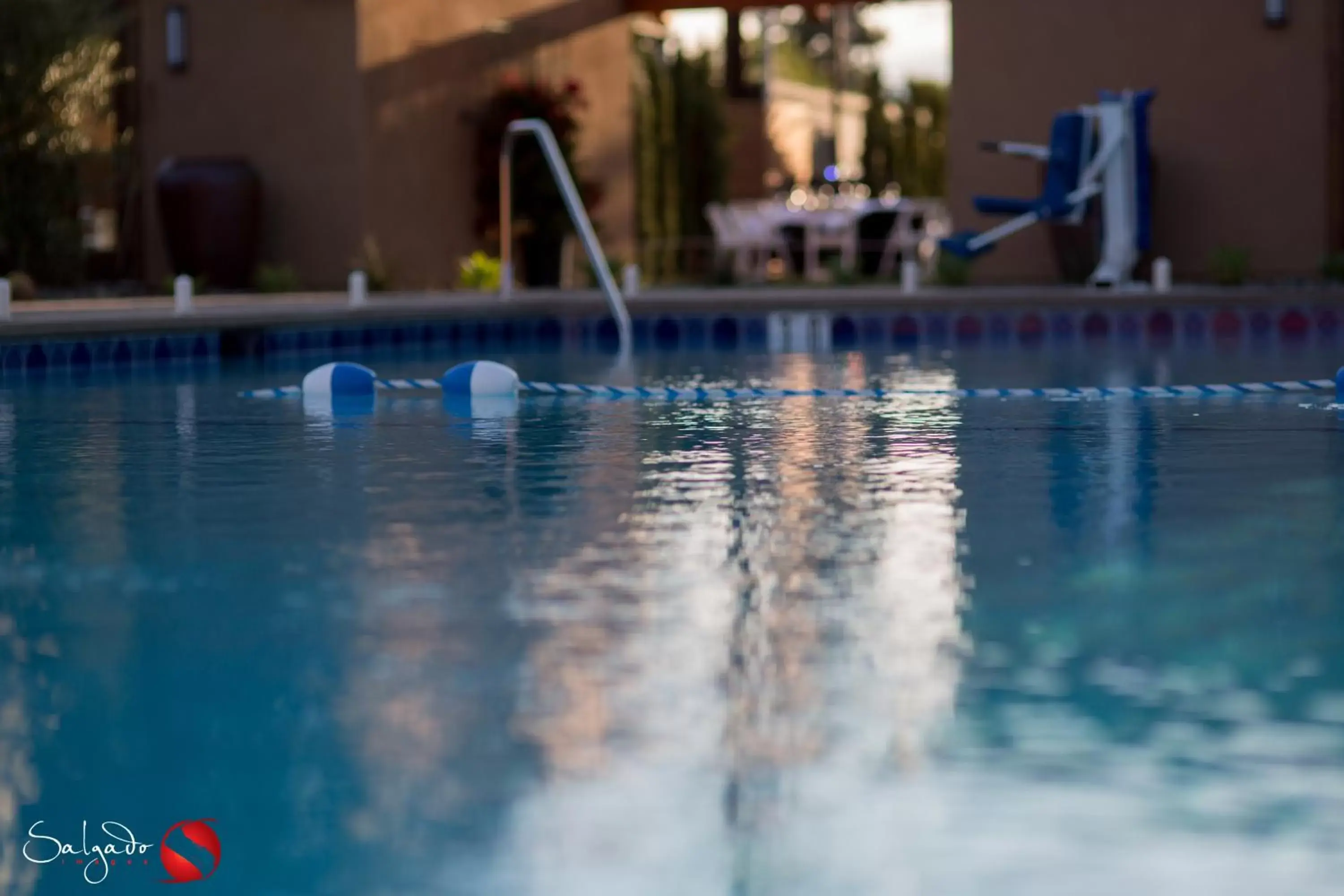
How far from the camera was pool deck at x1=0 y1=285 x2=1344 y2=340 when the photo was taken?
9.95m

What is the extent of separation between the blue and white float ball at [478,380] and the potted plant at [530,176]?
275 inches

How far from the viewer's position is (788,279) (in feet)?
48.3

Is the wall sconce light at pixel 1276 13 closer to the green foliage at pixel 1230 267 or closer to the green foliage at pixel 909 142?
the green foliage at pixel 1230 267

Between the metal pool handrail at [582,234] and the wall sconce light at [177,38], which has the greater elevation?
the wall sconce light at [177,38]

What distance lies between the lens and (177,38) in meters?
14.3

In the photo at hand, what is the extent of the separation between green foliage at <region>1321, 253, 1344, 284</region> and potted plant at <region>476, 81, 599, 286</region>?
518cm

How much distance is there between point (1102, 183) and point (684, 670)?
9.84 metres

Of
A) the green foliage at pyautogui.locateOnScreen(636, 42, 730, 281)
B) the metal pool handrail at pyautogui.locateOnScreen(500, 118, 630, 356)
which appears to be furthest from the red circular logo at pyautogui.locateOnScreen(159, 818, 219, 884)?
the green foliage at pyautogui.locateOnScreen(636, 42, 730, 281)

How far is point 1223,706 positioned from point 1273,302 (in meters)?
8.72

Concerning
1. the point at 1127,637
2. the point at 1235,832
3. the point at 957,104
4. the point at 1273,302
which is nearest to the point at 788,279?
the point at 957,104

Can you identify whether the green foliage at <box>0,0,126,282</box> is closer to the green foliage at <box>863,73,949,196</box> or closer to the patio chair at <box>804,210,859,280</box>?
the patio chair at <box>804,210,859,280</box>

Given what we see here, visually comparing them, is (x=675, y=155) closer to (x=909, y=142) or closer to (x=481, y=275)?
(x=481, y=275)

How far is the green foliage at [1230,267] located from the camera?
1192cm

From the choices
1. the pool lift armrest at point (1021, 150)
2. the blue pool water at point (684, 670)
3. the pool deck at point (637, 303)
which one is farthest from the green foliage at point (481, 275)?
the blue pool water at point (684, 670)
